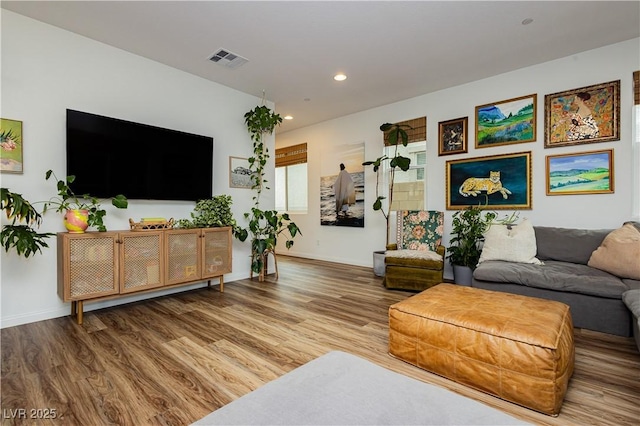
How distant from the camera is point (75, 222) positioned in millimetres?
2684

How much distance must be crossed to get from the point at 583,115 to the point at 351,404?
4181mm

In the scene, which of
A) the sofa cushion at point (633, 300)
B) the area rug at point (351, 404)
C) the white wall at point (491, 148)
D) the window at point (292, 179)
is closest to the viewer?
the area rug at point (351, 404)

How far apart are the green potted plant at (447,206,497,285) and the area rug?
3.17m

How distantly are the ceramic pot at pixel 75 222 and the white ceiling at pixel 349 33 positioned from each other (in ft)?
5.81

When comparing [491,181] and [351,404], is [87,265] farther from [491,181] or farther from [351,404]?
[491,181]

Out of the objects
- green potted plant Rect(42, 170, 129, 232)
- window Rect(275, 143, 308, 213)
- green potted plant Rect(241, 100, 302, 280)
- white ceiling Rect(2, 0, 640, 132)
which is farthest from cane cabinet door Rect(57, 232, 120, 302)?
→ window Rect(275, 143, 308, 213)

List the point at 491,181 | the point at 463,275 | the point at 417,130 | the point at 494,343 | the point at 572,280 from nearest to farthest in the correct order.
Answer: the point at 494,343 → the point at 572,280 → the point at 463,275 → the point at 491,181 → the point at 417,130

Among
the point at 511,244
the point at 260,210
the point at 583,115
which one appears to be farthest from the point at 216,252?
the point at 583,115

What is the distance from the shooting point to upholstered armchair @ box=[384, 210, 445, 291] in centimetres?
365

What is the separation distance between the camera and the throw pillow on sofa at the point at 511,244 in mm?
3174

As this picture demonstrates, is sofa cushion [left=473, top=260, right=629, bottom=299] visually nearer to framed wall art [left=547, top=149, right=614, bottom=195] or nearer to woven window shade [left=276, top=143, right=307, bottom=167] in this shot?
framed wall art [left=547, top=149, right=614, bottom=195]

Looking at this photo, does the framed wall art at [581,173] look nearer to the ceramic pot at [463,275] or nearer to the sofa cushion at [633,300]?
the ceramic pot at [463,275]

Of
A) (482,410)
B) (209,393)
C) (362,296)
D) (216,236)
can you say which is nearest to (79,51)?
(216,236)

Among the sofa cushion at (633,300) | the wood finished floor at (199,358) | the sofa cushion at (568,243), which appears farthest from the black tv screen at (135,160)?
the sofa cushion at (633,300)
